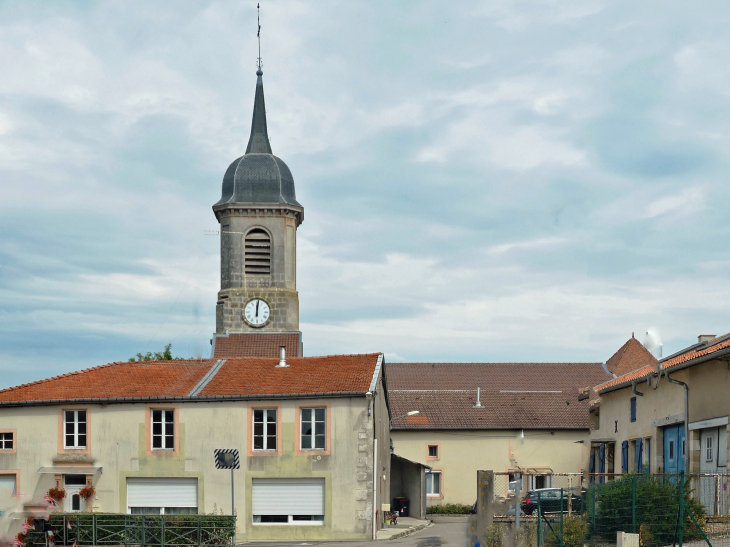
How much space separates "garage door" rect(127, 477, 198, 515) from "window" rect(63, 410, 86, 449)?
7.14 feet

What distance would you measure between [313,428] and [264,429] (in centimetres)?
159

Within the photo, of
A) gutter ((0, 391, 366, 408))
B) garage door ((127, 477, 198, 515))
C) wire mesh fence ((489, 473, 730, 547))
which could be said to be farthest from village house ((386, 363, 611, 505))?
wire mesh fence ((489, 473, 730, 547))

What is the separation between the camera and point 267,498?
30.6m

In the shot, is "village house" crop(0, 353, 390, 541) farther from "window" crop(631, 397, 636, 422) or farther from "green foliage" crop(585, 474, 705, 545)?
"green foliage" crop(585, 474, 705, 545)

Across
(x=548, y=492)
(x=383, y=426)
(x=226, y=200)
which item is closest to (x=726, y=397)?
(x=548, y=492)

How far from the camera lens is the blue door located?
26609mm

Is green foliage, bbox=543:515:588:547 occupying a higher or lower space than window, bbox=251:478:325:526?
higher

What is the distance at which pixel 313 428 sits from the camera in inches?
1212

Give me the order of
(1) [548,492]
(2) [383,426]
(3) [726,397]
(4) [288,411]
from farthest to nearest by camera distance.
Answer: (2) [383,426] < (1) [548,492] < (4) [288,411] < (3) [726,397]

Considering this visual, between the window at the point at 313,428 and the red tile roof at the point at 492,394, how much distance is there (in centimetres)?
1962

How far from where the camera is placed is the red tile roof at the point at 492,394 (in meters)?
50.8

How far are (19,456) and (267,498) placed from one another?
27.5 feet

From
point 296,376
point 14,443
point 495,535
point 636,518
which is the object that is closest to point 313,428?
point 296,376

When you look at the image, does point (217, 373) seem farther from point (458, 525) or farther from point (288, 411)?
point (458, 525)
